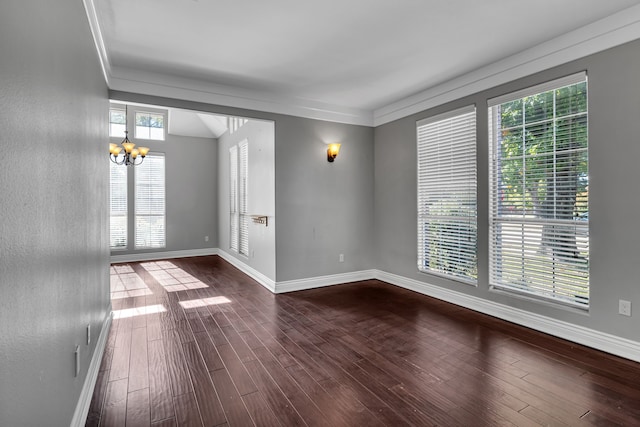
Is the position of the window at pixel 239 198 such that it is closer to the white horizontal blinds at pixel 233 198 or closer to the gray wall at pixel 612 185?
the white horizontal blinds at pixel 233 198

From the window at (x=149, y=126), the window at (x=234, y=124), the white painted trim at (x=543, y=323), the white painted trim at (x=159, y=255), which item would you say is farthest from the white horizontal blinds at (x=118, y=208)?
the white painted trim at (x=543, y=323)

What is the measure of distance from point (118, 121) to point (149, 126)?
61 centimetres

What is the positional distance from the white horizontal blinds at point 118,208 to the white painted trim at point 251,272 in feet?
7.09

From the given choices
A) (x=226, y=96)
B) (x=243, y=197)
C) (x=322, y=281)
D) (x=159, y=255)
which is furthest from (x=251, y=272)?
(x=159, y=255)

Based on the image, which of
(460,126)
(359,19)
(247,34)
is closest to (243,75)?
(247,34)

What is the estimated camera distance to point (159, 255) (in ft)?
24.6

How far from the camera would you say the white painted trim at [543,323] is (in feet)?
8.84

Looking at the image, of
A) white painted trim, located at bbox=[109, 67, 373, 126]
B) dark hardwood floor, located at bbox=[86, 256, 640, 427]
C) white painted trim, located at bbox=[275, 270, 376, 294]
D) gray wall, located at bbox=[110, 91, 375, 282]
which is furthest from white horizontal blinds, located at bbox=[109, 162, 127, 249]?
white painted trim, located at bbox=[275, 270, 376, 294]

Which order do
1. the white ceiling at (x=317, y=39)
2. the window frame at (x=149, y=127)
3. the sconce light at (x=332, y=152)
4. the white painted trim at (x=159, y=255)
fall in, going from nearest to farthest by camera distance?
the white ceiling at (x=317, y=39) < the sconce light at (x=332, y=152) < the white painted trim at (x=159, y=255) < the window frame at (x=149, y=127)

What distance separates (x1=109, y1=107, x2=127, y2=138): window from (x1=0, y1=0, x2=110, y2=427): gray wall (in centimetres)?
561

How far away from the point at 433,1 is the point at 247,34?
157 centimetres

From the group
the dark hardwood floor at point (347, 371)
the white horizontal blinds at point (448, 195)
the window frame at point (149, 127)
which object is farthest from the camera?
the window frame at point (149, 127)

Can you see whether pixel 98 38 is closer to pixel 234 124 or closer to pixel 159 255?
pixel 234 124

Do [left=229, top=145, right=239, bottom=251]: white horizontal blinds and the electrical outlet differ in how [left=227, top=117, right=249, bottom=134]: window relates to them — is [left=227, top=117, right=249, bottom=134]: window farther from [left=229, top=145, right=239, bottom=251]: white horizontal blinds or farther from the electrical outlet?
the electrical outlet
